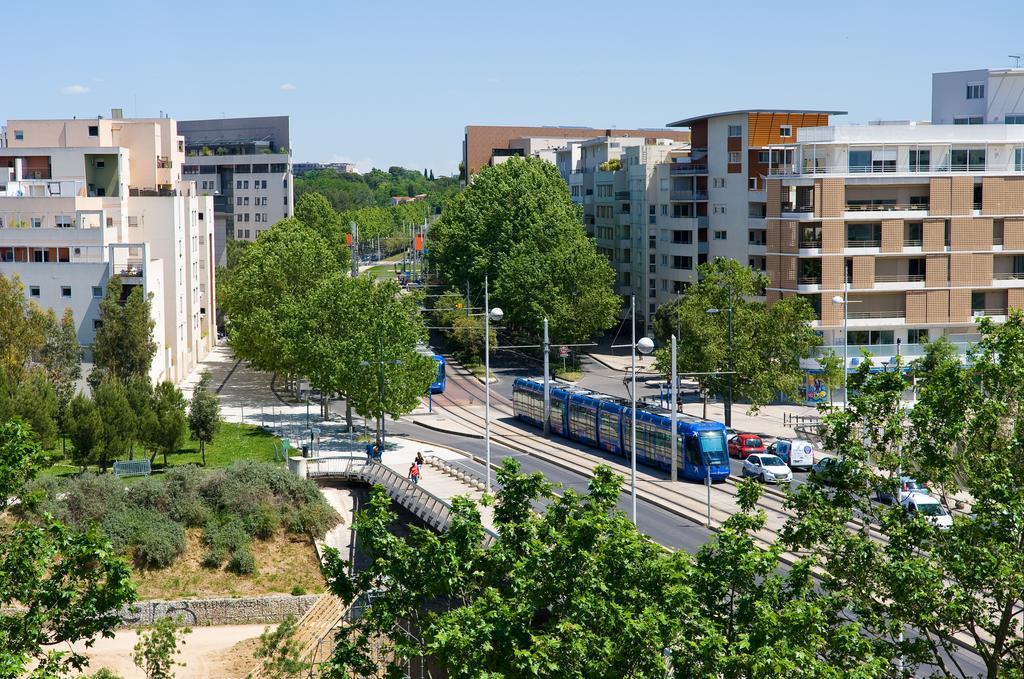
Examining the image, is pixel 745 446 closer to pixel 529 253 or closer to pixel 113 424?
pixel 113 424

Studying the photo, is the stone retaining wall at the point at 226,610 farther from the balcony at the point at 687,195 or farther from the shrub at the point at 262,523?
the balcony at the point at 687,195

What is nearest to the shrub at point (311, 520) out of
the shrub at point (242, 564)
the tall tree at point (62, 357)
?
the shrub at point (242, 564)

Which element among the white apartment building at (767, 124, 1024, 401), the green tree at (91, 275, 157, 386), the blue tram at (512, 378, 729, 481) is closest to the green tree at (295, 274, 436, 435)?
the blue tram at (512, 378, 729, 481)

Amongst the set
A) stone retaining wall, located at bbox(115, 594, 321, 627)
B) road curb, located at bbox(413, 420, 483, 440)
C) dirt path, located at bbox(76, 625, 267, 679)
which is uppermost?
road curb, located at bbox(413, 420, 483, 440)

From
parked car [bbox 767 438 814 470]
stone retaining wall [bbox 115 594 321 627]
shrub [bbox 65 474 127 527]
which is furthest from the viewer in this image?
parked car [bbox 767 438 814 470]

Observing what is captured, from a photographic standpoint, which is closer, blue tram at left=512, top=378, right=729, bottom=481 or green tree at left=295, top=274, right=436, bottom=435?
blue tram at left=512, top=378, right=729, bottom=481

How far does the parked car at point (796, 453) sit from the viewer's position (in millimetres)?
54688

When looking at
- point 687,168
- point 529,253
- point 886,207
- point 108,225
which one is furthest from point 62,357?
point 687,168

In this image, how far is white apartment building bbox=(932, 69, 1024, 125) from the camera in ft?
302

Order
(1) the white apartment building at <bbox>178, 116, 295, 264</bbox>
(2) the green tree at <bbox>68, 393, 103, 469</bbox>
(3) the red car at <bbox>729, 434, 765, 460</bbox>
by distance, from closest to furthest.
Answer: (2) the green tree at <bbox>68, 393, 103, 469</bbox>
(3) the red car at <bbox>729, 434, 765, 460</bbox>
(1) the white apartment building at <bbox>178, 116, 295, 264</bbox>

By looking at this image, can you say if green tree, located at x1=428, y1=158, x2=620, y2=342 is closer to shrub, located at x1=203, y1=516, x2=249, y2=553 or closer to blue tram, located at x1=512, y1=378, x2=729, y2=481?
blue tram, located at x1=512, y1=378, x2=729, y2=481

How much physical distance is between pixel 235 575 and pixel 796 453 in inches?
964

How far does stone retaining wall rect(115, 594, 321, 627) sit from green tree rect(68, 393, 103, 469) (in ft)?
33.3

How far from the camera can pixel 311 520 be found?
48438 mm
